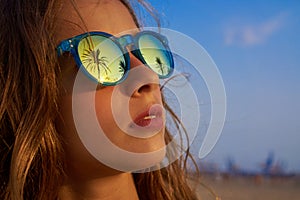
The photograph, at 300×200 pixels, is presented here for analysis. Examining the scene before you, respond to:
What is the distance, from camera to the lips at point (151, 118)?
1978 mm

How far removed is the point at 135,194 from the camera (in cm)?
240

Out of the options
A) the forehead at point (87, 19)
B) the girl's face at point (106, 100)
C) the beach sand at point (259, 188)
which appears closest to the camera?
the girl's face at point (106, 100)

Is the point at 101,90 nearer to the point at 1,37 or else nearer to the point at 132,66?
the point at 132,66

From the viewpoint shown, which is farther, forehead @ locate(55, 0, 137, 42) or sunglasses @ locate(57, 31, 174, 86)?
forehead @ locate(55, 0, 137, 42)

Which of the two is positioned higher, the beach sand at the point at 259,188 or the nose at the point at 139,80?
the beach sand at the point at 259,188

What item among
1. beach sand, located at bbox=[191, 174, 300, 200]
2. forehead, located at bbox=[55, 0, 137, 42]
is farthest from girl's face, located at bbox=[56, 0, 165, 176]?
beach sand, located at bbox=[191, 174, 300, 200]

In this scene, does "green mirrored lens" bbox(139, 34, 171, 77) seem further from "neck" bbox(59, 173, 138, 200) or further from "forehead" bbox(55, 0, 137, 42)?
"neck" bbox(59, 173, 138, 200)

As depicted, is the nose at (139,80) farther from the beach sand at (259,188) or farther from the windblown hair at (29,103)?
the beach sand at (259,188)

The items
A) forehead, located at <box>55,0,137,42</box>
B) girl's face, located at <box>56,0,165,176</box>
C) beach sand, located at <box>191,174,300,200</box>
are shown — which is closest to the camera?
girl's face, located at <box>56,0,165,176</box>

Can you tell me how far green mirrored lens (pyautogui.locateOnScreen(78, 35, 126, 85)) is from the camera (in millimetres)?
1977

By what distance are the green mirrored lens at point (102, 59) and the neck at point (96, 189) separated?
1.56 ft

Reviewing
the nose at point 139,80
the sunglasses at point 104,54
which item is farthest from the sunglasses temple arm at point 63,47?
the nose at point 139,80

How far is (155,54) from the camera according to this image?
224 centimetres

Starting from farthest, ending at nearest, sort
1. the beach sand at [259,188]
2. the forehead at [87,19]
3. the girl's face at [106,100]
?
the beach sand at [259,188]
the forehead at [87,19]
the girl's face at [106,100]
